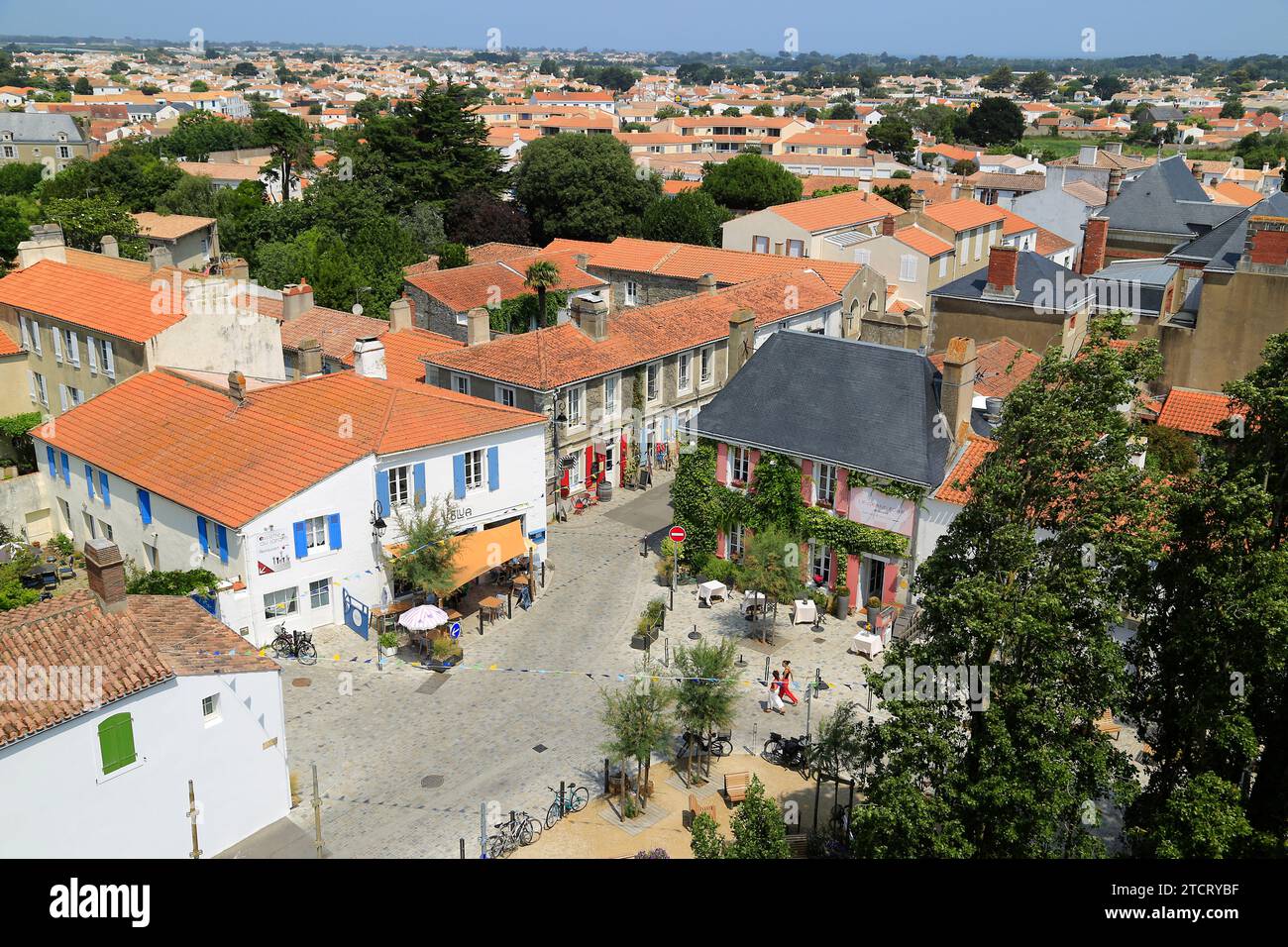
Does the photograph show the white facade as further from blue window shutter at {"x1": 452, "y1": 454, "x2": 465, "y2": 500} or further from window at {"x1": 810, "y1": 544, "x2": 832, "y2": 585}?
window at {"x1": 810, "y1": 544, "x2": 832, "y2": 585}

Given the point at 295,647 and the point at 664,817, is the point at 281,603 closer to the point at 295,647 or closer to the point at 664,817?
the point at 295,647

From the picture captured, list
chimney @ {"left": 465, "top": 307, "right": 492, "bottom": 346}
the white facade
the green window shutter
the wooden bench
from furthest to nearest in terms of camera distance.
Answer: chimney @ {"left": 465, "top": 307, "right": 492, "bottom": 346} < the wooden bench < the green window shutter < the white facade

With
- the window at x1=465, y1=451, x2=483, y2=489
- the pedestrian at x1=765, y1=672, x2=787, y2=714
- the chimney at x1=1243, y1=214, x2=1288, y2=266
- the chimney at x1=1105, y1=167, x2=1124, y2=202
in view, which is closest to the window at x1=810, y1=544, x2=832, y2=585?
the pedestrian at x1=765, y1=672, x2=787, y2=714

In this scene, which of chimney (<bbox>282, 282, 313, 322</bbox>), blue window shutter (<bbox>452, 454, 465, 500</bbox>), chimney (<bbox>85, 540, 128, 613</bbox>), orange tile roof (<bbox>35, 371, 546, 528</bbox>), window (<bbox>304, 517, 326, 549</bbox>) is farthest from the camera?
chimney (<bbox>282, 282, 313, 322</bbox>)

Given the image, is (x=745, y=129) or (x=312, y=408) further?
(x=745, y=129)

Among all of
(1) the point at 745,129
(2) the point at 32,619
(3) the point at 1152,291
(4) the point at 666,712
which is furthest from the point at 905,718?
(1) the point at 745,129

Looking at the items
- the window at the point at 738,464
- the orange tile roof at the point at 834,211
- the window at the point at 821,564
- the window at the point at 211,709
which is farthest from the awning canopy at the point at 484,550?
the orange tile roof at the point at 834,211
